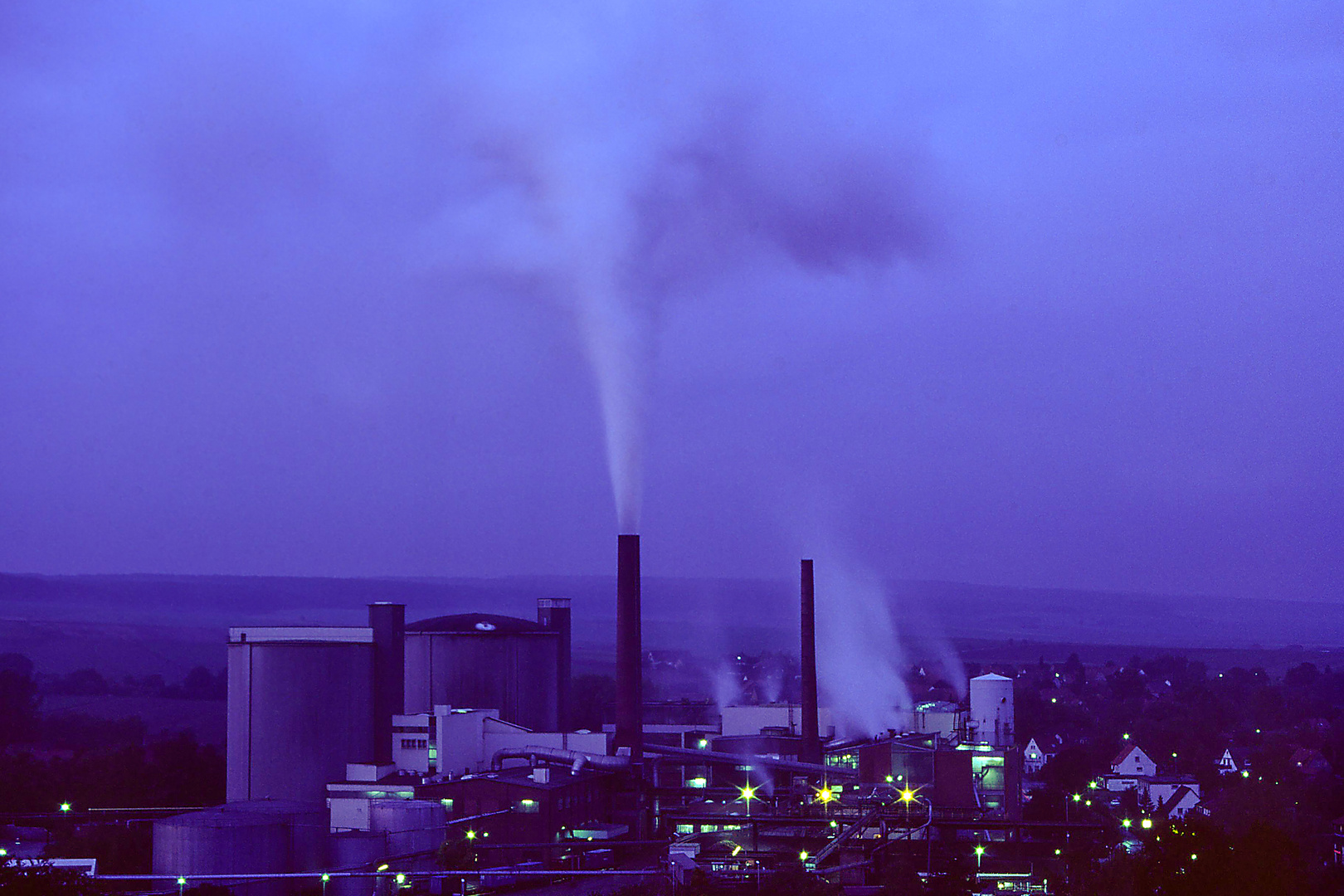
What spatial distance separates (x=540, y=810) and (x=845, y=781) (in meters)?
12.1

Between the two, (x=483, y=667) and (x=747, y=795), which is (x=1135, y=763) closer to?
(x=747, y=795)

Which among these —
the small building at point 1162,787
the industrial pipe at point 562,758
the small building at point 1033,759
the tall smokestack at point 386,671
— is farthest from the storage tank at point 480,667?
the small building at point 1033,759

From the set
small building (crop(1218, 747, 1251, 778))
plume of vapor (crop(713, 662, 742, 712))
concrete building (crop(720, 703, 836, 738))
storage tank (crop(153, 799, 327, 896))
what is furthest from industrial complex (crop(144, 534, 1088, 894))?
small building (crop(1218, 747, 1251, 778))

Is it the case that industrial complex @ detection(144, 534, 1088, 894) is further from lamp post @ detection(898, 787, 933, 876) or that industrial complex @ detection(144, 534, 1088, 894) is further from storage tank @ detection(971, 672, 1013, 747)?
storage tank @ detection(971, 672, 1013, 747)

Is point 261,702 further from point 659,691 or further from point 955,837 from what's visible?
point 659,691

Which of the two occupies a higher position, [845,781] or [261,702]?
[261,702]

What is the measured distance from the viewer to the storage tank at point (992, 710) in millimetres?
51062

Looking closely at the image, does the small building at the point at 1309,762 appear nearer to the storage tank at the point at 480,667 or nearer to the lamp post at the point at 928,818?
the lamp post at the point at 928,818

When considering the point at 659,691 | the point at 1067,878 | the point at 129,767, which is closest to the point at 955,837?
the point at 1067,878

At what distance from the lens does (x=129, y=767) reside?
49.1 m

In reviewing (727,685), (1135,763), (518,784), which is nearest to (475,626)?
(518,784)

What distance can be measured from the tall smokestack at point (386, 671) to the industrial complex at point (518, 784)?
0.18 feet

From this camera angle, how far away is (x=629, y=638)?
137 feet

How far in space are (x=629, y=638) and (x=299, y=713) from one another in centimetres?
935
